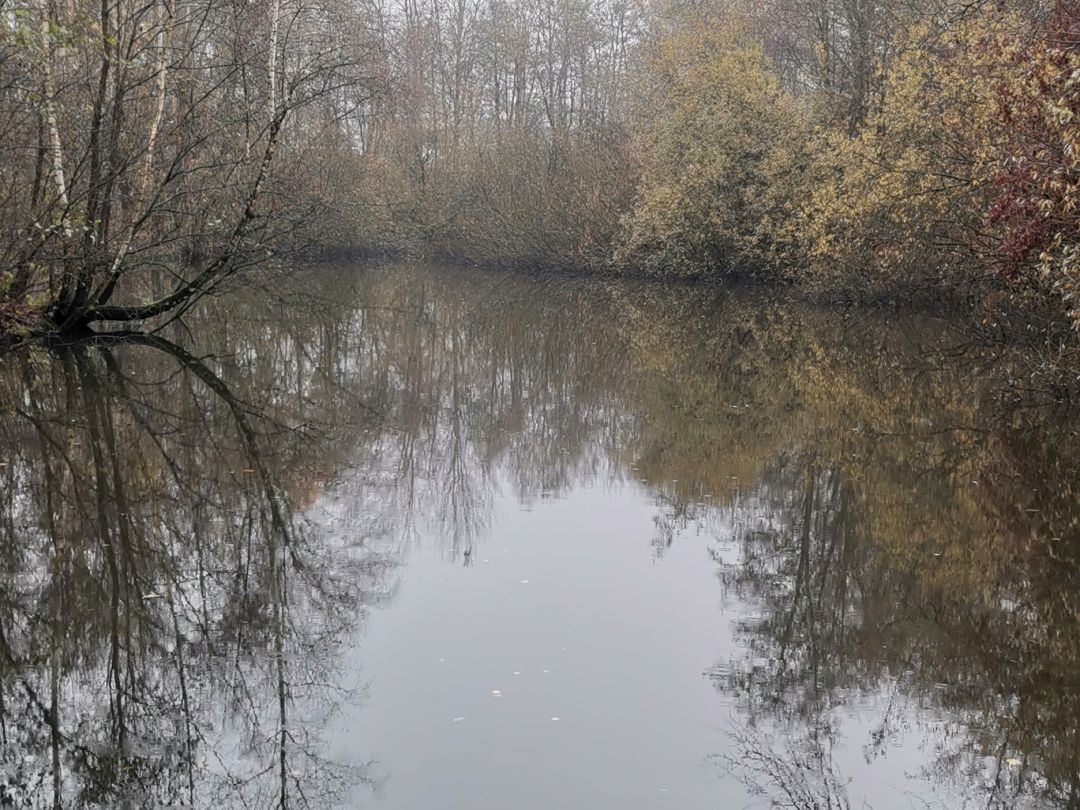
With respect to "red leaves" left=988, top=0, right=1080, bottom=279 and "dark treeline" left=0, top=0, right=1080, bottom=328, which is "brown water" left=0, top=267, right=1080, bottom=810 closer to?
"red leaves" left=988, top=0, right=1080, bottom=279

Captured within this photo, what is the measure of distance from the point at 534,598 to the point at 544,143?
36406 mm

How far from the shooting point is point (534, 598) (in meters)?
6.75

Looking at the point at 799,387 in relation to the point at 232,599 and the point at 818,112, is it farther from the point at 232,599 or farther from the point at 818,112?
the point at 818,112

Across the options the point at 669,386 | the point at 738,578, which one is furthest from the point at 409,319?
the point at 738,578

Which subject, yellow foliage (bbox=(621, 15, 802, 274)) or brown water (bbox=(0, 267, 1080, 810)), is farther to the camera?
yellow foliage (bbox=(621, 15, 802, 274))

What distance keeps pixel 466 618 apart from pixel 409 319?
17.8m

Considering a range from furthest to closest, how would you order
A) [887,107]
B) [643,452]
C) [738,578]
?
[887,107]
[643,452]
[738,578]

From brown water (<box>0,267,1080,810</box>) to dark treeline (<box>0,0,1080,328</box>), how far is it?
3.15m

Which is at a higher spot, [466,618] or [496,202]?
[496,202]

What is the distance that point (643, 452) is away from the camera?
35.7 feet

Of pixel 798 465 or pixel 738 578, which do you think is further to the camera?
pixel 798 465

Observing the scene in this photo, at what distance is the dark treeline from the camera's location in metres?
13.9

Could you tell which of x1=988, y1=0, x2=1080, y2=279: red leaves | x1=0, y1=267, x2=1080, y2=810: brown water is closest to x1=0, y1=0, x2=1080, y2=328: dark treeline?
x1=988, y1=0, x2=1080, y2=279: red leaves

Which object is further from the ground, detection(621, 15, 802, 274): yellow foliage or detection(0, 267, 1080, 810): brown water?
detection(621, 15, 802, 274): yellow foliage
